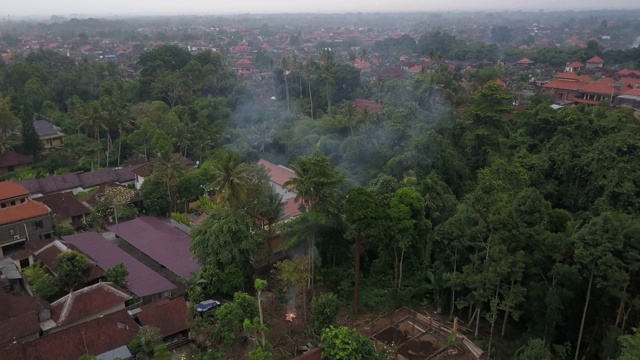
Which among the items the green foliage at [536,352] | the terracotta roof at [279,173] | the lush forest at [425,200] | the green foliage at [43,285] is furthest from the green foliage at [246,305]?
the terracotta roof at [279,173]

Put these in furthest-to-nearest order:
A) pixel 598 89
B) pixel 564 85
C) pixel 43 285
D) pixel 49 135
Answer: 1. pixel 564 85
2. pixel 598 89
3. pixel 49 135
4. pixel 43 285

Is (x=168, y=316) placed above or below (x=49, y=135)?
below

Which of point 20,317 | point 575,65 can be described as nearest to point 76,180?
point 20,317

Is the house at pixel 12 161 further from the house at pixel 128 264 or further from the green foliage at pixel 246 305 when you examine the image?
the green foliage at pixel 246 305

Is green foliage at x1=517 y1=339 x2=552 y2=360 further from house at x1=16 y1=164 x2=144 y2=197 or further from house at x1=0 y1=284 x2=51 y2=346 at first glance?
house at x1=16 y1=164 x2=144 y2=197

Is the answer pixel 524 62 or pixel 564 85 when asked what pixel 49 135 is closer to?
pixel 564 85

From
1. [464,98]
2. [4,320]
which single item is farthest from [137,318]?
[464,98]

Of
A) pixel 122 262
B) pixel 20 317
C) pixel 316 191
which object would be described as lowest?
pixel 122 262

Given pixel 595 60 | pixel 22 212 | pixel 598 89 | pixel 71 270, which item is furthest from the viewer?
pixel 595 60
